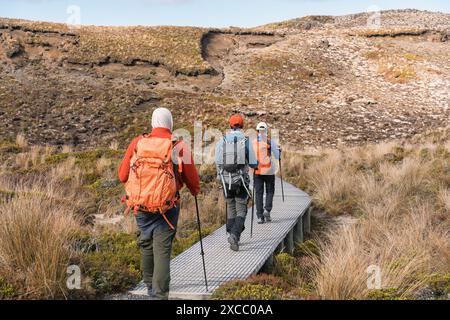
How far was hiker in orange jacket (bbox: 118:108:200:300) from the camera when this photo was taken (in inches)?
169

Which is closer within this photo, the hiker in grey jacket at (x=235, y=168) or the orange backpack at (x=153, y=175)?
the orange backpack at (x=153, y=175)

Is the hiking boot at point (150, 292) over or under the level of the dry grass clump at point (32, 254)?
under

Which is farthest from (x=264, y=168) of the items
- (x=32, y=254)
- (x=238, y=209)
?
(x=32, y=254)

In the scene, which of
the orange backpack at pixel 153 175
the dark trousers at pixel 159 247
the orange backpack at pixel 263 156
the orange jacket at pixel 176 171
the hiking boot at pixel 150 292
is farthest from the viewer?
the orange backpack at pixel 263 156

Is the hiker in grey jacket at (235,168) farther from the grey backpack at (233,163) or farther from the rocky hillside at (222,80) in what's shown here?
the rocky hillside at (222,80)

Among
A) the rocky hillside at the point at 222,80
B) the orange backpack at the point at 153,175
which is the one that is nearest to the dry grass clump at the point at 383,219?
the orange backpack at the point at 153,175

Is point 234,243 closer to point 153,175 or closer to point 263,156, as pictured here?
point 263,156

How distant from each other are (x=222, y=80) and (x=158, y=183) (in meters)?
38.7

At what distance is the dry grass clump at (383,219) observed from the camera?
4980 millimetres

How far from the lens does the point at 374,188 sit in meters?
11.2

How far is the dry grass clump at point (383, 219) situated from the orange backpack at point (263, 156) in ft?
5.26

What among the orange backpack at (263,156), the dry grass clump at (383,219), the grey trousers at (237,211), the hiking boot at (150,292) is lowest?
the dry grass clump at (383,219)

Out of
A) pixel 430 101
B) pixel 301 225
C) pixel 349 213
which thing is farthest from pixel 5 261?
pixel 430 101
